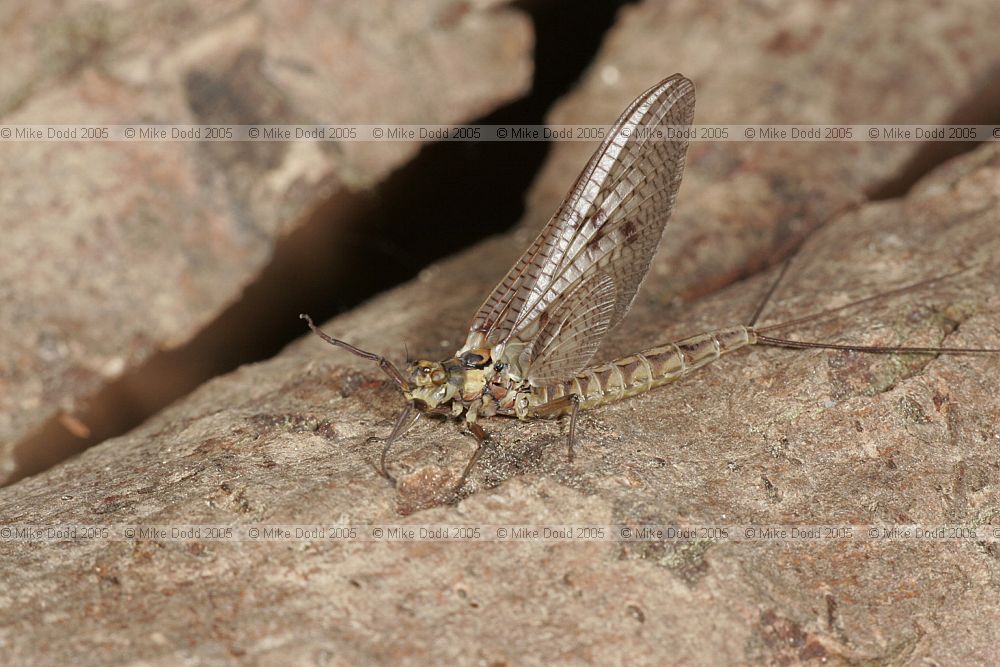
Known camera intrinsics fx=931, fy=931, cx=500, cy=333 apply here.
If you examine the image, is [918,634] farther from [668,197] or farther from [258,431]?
[258,431]

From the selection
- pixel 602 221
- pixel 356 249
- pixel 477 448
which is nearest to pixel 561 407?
pixel 477 448

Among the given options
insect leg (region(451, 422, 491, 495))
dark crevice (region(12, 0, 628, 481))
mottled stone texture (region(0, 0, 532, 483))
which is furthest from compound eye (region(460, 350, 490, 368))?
mottled stone texture (region(0, 0, 532, 483))

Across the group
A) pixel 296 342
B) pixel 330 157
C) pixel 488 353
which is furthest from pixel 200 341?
pixel 488 353

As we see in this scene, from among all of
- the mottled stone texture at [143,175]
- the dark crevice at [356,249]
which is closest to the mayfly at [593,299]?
the dark crevice at [356,249]

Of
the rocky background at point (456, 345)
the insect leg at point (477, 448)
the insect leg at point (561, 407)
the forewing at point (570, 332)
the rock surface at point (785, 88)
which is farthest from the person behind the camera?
the rock surface at point (785, 88)

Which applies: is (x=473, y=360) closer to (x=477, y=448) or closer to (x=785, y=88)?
(x=477, y=448)

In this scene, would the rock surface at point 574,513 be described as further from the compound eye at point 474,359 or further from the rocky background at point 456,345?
the compound eye at point 474,359

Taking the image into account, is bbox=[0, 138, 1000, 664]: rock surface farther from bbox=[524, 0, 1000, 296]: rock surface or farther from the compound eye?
bbox=[524, 0, 1000, 296]: rock surface
